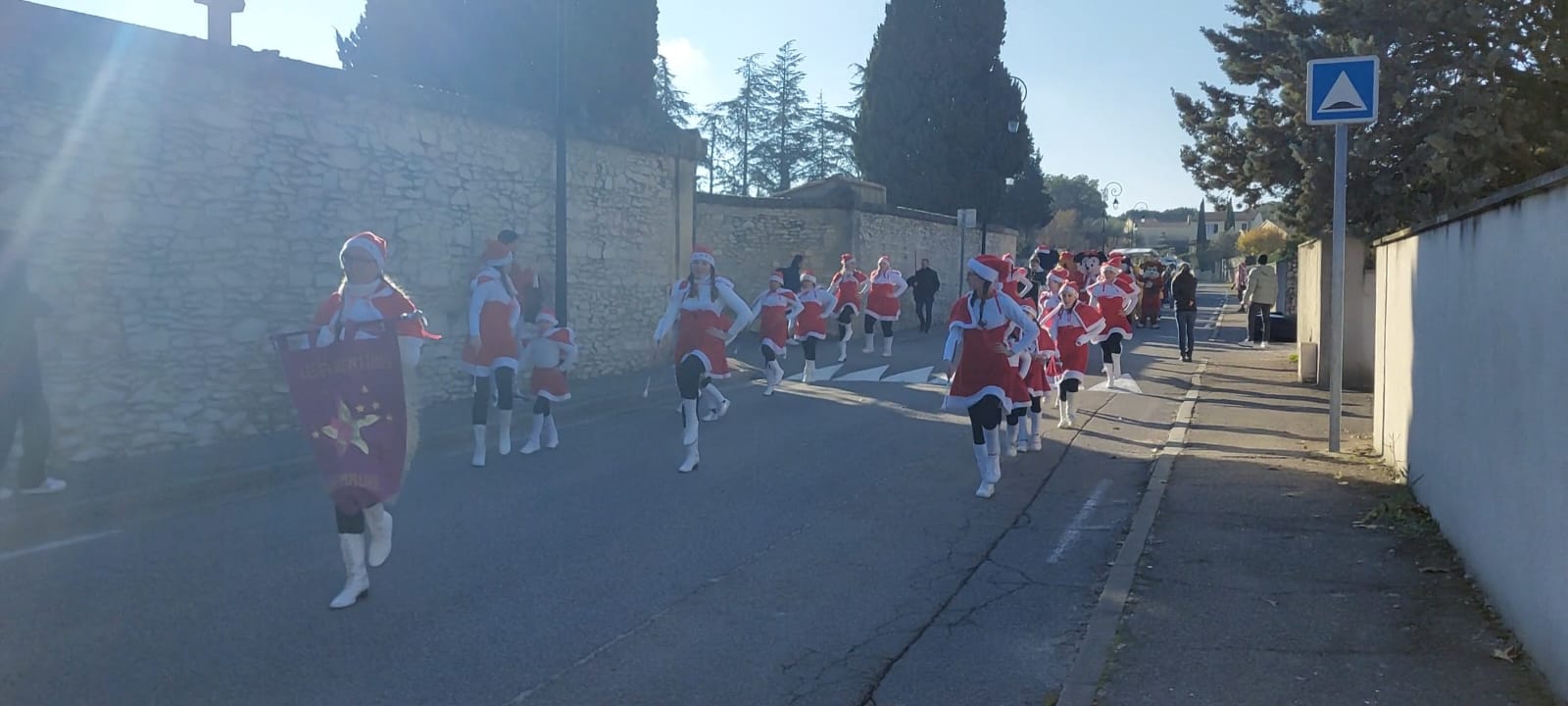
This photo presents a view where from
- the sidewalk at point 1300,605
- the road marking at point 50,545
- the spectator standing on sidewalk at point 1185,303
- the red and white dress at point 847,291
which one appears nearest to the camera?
the sidewalk at point 1300,605

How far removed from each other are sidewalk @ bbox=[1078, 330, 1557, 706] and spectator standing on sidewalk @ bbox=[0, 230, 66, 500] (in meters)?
7.45

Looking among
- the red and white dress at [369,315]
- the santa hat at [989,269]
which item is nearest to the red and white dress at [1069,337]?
the santa hat at [989,269]

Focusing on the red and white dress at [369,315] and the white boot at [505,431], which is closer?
the red and white dress at [369,315]

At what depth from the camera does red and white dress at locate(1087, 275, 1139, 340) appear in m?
15.0

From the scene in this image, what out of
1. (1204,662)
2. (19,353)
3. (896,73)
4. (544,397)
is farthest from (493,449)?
(896,73)

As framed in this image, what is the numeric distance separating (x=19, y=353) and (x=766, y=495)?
5393 millimetres

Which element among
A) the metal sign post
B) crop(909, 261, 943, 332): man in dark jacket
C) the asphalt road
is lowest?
the asphalt road

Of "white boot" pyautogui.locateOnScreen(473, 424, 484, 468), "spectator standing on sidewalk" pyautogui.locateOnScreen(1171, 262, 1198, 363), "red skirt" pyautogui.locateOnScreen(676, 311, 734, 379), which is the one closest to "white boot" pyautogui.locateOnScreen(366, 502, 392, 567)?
"white boot" pyautogui.locateOnScreen(473, 424, 484, 468)

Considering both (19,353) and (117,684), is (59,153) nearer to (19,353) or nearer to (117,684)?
(19,353)

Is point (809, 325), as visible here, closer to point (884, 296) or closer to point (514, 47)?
point (884, 296)

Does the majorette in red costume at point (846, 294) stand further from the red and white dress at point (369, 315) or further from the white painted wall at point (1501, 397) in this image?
the red and white dress at point (369, 315)

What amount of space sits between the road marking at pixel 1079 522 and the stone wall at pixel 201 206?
7749 mm

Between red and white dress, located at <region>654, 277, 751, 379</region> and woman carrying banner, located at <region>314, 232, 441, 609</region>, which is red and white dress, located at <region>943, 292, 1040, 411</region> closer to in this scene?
red and white dress, located at <region>654, 277, 751, 379</region>

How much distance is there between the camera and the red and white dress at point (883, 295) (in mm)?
21156
